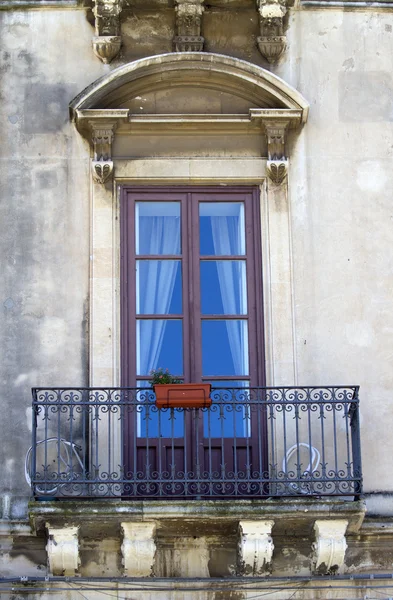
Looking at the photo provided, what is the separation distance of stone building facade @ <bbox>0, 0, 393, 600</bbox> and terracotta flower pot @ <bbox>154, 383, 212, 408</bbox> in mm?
194

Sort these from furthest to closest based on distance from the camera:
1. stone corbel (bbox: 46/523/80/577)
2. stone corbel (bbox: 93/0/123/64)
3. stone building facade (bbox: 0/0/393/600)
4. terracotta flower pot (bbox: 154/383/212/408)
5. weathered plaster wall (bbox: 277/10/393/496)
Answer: stone corbel (bbox: 93/0/123/64) < weathered plaster wall (bbox: 277/10/393/496) < terracotta flower pot (bbox: 154/383/212/408) < stone building facade (bbox: 0/0/393/600) < stone corbel (bbox: 46/523/80/577)

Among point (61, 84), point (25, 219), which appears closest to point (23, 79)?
point (61, 84)

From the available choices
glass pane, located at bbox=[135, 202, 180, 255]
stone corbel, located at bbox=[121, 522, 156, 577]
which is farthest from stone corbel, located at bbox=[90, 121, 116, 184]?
stone corbel, located at bbox=[121, 522, 156, 577]

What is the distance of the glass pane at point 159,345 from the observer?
14.7m

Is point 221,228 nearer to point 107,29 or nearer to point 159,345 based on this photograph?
point 159,345

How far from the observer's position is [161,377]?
14.1 meters

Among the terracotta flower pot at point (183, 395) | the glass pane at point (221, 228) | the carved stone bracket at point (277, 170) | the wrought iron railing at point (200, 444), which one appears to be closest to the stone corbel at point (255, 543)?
the wrought iron railing at point (200, 444)

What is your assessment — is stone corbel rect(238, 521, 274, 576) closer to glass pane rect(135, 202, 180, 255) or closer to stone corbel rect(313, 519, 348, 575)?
stone corbel rect(313, 519, 348, 575)

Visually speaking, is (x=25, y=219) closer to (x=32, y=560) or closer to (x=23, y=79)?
(x=23, y=79)

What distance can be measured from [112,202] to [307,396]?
8.23 feet

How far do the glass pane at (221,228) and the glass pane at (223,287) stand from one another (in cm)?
11

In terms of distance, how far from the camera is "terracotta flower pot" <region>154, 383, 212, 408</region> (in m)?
13.8

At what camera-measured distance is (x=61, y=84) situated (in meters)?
15.3

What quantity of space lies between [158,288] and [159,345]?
0.52 m
